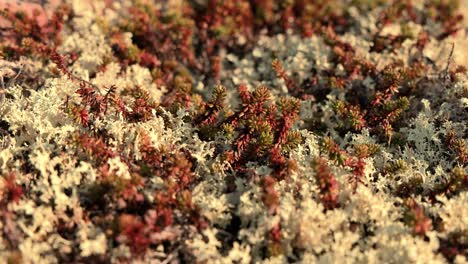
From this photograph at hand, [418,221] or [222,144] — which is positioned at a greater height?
[222,144]

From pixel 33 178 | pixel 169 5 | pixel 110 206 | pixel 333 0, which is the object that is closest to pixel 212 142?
pixel 110 206

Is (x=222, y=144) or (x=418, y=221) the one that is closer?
(x=418, y=221)

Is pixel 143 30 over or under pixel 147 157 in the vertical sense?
over

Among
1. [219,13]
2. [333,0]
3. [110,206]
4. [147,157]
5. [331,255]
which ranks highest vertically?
[333,0]

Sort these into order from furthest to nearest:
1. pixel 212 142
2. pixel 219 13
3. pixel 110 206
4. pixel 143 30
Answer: pixel 219 13
pixel 143 30
pixel 212 142
pixel 110 206

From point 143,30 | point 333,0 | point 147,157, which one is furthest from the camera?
point 333,0

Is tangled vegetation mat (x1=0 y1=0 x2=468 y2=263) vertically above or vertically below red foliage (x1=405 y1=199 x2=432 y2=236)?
above

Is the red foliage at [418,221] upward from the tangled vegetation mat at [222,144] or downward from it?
downward

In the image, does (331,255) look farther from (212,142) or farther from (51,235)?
(51,235)
